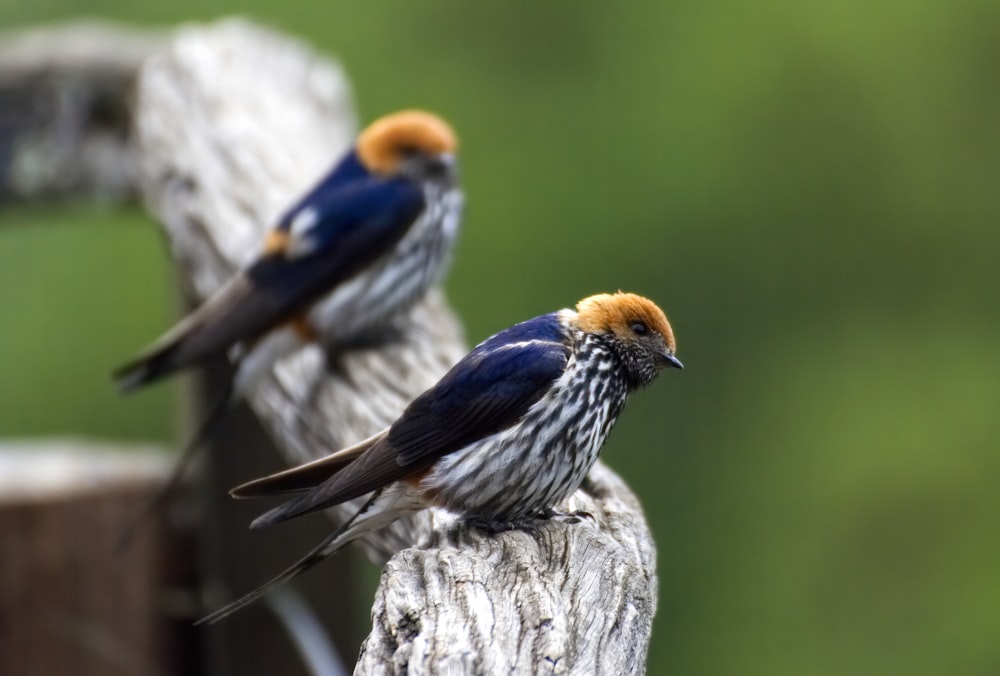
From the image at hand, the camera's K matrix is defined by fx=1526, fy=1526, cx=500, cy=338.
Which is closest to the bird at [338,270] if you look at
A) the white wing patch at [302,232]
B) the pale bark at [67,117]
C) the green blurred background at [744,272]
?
the white wing patch at [302,232]

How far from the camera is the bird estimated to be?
354cm

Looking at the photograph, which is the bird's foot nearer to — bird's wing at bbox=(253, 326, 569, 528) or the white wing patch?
bird's wing at bbox=(253, 326, 569, 528)

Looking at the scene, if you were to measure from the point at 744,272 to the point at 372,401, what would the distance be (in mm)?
5354

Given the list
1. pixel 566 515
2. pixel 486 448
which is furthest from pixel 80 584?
pixel 566 515

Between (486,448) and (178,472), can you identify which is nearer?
(486,448)

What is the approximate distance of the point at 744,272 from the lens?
8.21 metres

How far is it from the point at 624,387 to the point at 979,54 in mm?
6540

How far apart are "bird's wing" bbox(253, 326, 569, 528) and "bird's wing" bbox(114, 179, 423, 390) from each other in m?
1.10

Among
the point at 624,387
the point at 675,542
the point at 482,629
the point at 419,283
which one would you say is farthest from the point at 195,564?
the point at 675,542

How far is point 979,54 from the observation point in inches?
337

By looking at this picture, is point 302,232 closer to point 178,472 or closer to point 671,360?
point 178,472

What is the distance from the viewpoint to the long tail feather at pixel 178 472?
3553 mm

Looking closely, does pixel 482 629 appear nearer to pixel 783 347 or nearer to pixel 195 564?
pixel 195 564

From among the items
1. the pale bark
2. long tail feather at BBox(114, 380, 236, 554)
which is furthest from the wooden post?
the pale bark
